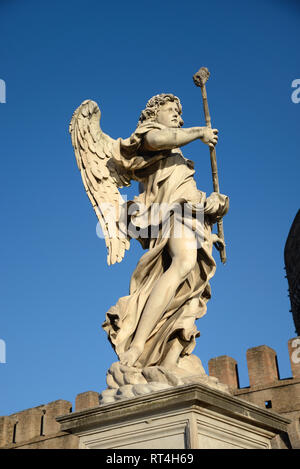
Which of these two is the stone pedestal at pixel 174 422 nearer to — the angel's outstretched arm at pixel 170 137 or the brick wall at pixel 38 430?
the angel's outstretched arm at pixel 170 137

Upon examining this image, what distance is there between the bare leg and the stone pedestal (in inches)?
19.0

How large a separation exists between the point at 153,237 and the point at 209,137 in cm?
94

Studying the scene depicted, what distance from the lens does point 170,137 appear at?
4719mm

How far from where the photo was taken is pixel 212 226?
4934mm

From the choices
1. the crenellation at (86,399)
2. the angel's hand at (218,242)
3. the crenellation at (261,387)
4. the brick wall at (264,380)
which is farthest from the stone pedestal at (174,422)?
the crenellation at (86,399)

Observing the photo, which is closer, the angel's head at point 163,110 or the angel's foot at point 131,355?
the angel's foot at point 131,355

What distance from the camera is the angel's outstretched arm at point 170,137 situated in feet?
15.5

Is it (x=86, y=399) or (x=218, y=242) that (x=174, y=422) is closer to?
(x=218, y=242)

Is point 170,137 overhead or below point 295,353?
below

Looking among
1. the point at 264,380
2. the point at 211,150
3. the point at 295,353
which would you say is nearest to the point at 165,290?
the point at 211,150
